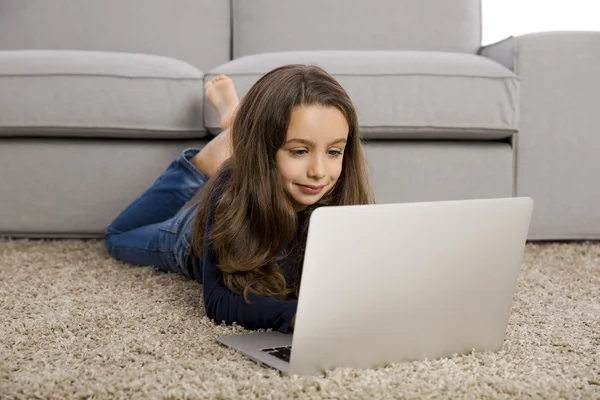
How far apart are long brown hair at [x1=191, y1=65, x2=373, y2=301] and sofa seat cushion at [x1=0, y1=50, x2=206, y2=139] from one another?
0.64 metres

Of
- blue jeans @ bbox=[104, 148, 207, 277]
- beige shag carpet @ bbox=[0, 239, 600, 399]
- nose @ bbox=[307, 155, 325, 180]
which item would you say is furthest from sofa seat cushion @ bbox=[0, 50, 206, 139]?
nose @ bbox=[307, 155, 325, 180]

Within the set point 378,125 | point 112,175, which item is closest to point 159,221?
point 112,175

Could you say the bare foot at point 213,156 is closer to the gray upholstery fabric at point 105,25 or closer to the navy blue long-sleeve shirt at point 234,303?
the navy blue long-sleeve shirt at point 234,303

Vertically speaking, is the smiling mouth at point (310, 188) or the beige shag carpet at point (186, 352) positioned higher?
the smiling mouth at point (310, 188)

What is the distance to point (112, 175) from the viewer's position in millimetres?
1780

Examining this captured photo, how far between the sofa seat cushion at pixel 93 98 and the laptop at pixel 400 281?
0.96 metres

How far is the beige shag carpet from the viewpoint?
0.79 meters

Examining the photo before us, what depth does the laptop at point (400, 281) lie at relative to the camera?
780 mm

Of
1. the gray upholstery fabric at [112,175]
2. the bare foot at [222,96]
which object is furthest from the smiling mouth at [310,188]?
the gray upholstery fabric at [112,175]

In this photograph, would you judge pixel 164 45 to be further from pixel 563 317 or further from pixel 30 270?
pixel 563 317

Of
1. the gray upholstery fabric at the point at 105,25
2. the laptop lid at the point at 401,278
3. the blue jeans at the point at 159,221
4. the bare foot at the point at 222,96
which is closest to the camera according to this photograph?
the laptop lid at the point at 401,278

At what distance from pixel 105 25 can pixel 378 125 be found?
3.11 ft

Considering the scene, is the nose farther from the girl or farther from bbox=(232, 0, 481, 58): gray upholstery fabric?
bbox=(232, 0, 481, 58): gray upholstery fabric

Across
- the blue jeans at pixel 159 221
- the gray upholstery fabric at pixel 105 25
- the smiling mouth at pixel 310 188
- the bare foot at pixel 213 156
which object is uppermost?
the gray upholstery fabric at pixel 105 25
